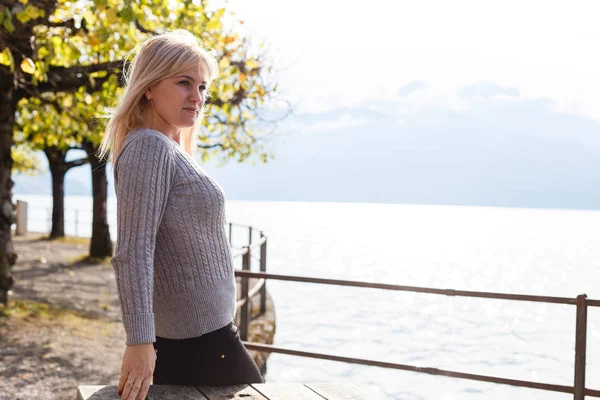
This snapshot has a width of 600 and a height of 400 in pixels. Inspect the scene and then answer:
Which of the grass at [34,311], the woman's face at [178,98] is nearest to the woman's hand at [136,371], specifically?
the woman's face at [178,98]

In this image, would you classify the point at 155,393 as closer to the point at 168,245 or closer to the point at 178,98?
the point at 168,245

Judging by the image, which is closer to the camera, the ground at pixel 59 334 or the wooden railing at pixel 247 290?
the wooden railing at pixel 247 290

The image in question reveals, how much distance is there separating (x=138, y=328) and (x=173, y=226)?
332mm

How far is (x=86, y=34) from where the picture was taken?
7887mm

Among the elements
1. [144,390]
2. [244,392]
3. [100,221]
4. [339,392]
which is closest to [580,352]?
[339,392]

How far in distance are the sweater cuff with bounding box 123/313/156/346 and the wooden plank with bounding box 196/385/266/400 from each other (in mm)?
323

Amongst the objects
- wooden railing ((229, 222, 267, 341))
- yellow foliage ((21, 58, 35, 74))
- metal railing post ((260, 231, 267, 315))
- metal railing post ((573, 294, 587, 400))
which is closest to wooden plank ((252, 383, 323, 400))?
wooden railing ((229, 222, 267, 341))

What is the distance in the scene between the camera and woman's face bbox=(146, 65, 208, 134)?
6.73 ft

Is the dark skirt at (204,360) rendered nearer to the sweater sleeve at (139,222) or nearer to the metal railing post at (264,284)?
the sweater sleeve at (139,222)

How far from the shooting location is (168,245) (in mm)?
1966

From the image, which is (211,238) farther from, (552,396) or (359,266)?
(359,266)

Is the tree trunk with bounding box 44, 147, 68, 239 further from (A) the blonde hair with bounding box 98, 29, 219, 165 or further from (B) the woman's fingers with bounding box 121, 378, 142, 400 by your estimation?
(B) the woman's fingers with bounding box 121, 378, 142, 400

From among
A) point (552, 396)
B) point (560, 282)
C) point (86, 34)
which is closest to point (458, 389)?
point (552, 396)

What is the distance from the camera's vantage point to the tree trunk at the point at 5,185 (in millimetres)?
8328
